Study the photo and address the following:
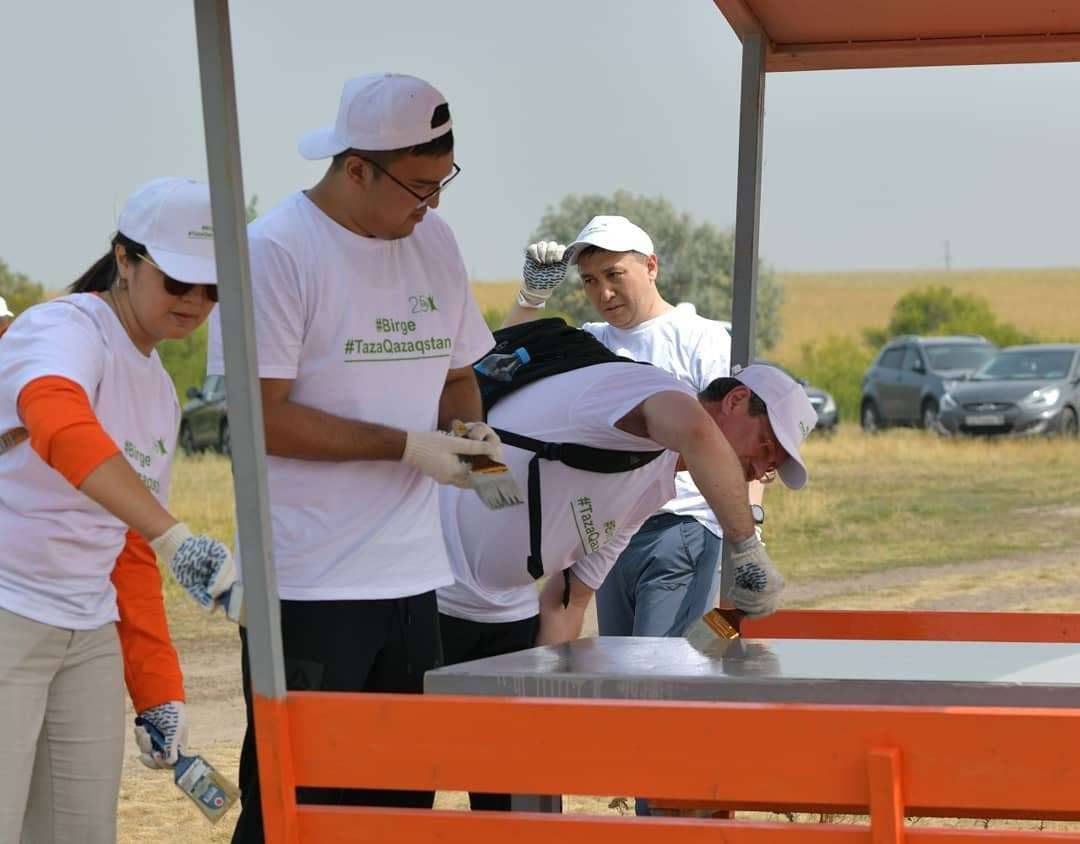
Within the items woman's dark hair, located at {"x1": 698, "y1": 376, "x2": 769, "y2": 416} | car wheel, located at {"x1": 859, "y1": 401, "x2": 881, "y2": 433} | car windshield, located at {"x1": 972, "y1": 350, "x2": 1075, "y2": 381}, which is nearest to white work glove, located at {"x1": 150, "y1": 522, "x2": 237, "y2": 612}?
woman's dark hair, located at {"x1": 698, "y1": 376, "x2": 769, "y2": 416}

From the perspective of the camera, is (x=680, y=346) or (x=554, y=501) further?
(x=680, y=346)

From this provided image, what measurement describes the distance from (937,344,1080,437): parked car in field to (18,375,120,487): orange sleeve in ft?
59.2

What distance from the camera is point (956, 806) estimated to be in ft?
7.24

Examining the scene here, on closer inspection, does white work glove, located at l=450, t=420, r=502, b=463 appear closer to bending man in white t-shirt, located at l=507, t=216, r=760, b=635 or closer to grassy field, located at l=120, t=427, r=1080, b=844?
bending man in white t-shirt, located at l=507, t=216, r=760, b=635

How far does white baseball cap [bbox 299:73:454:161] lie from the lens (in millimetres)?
2840

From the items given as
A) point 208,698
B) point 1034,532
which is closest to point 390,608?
point 208,698

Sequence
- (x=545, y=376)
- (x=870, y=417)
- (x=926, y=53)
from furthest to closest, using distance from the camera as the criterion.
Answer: (x=870, y=417)
(x=926, y=53)
(x=545, y=376)

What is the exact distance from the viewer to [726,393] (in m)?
3.41

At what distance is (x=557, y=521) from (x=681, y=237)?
34997mm

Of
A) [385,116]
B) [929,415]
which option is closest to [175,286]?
[385,116]

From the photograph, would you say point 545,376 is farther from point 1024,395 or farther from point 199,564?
point 1024,395

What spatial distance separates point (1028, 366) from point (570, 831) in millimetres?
18685

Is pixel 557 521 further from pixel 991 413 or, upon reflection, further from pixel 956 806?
pixel 991 413

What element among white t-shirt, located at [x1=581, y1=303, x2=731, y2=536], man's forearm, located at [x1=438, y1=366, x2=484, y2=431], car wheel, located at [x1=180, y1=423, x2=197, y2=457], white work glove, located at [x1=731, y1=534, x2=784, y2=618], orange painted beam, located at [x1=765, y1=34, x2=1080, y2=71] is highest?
orange painted beam, located at [x1=765, y1=34, x2=1080, y2=71]
